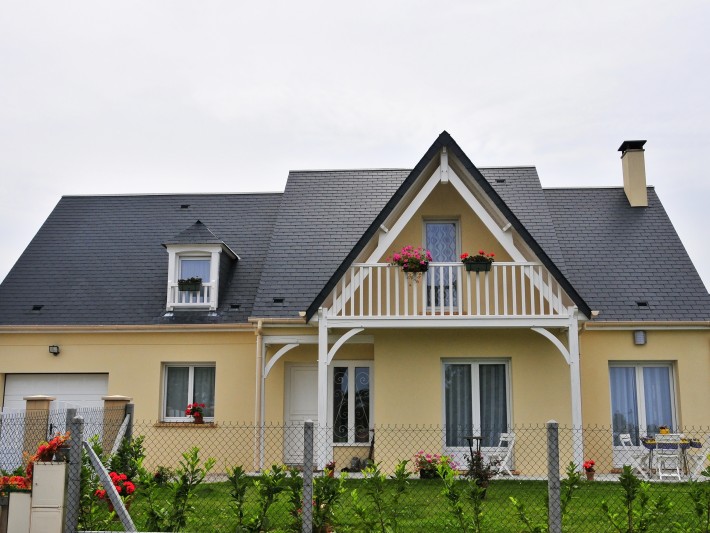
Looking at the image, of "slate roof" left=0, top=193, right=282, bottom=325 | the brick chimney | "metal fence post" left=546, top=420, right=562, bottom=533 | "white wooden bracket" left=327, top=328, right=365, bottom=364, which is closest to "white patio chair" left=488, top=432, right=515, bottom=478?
"white wooden bracket" left=327, top=328, right=365, bottom=364

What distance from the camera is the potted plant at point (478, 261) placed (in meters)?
14.1

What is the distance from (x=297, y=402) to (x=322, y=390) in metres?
2.55

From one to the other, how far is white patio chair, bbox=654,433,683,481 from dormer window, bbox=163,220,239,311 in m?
9.28

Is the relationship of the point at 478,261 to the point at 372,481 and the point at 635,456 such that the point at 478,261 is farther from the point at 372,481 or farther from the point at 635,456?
the point at 372,481

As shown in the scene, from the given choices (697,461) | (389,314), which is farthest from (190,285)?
(697,461)

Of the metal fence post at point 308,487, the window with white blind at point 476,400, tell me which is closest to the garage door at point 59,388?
the window with white blind at point 476,400

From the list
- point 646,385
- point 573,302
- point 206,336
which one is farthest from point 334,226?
point 646,385

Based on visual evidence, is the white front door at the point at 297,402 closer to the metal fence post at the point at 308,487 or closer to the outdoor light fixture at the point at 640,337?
the outdoor light fixture at the point at 640,337

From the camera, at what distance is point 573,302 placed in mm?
13695

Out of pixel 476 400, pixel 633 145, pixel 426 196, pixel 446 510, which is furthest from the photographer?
pixel 633 145

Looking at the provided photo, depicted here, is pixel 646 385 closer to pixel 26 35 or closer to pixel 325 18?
pixel 325 18

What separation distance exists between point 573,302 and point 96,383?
10.1m

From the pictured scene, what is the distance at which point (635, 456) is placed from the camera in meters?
13.8

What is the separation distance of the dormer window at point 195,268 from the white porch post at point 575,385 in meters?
7.57
